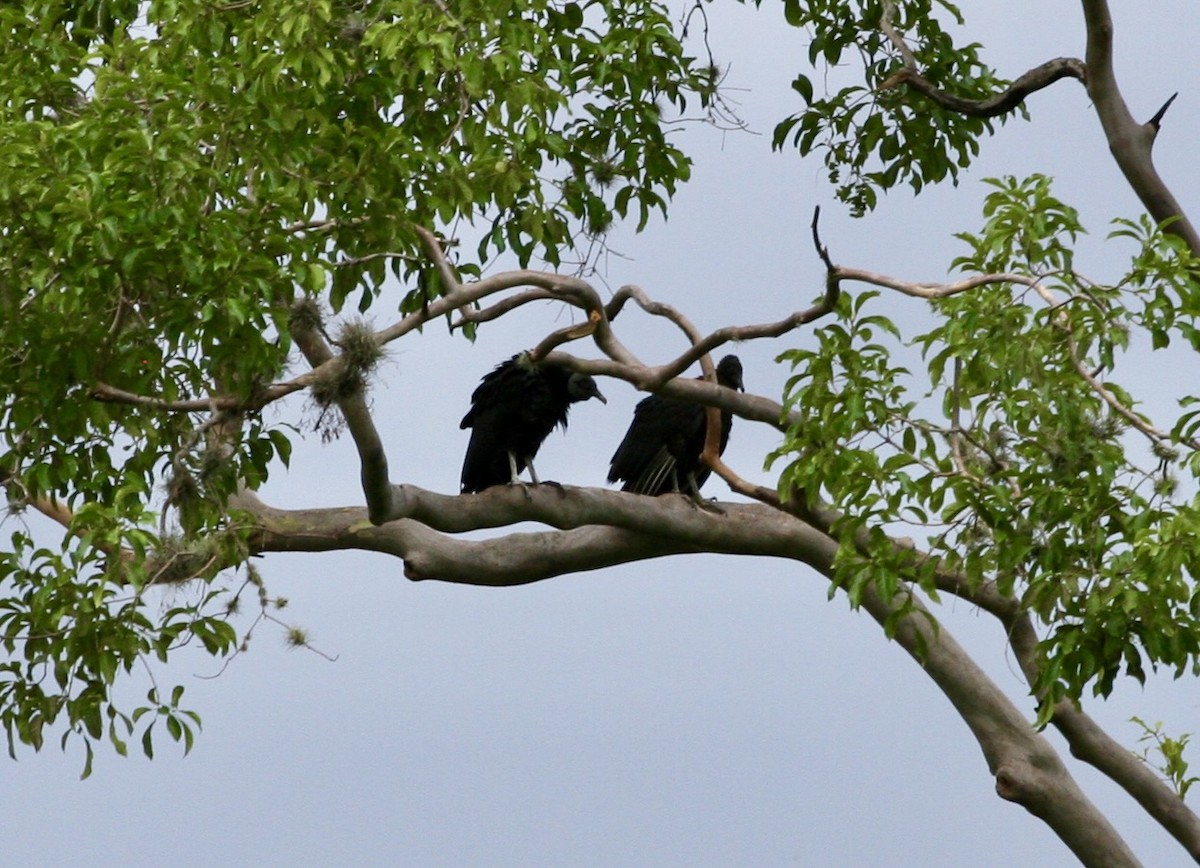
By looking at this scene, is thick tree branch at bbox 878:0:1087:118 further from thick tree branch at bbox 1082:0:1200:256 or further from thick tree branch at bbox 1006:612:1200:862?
thick tree branch at bbox 1006:612:1200:862

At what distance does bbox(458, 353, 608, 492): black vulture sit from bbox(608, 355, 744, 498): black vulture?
523mm

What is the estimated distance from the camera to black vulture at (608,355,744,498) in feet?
31.9

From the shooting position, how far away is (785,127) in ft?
33.3

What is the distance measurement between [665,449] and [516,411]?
1.01 meters

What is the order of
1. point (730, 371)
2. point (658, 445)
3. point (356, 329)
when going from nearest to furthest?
1. point (356, 329)
2. point (658, 445)
3. point (730, 371)

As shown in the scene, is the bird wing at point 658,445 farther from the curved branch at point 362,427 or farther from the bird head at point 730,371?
the curved branch at point 362,427

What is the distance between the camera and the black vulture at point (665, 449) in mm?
9711

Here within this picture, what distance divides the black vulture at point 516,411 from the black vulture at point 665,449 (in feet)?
1.72

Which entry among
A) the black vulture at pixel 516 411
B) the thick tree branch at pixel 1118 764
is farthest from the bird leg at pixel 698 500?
the thick tree branch at pixel 1118 764

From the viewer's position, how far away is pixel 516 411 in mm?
9203

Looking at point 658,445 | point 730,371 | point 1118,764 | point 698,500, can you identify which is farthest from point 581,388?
point 1118,764

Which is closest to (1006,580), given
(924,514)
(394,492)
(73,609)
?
(924,514)

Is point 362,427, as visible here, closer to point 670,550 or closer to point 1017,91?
point 670,550

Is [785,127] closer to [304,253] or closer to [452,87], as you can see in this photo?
[452,87]
